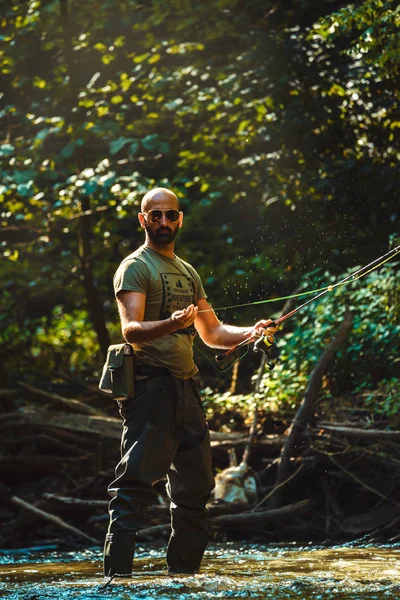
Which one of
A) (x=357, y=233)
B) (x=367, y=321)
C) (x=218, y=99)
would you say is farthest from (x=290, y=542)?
(x=218, y=99)

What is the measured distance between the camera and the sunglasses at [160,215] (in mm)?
4805

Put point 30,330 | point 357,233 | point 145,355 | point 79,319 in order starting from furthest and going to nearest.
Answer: point 79,319 < point 30,330 < point 357,233 < point 145,355

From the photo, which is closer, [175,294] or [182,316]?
[182,316]

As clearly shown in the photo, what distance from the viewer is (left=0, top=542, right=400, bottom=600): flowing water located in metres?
4.00

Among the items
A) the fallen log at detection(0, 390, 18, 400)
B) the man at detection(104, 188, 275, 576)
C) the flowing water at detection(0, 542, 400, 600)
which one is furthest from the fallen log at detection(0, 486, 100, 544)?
the man at detection(104, 188, 275, 576)

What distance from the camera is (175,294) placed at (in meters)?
4.79

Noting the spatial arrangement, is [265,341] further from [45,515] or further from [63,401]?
[63,401]

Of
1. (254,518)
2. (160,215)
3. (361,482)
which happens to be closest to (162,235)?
(160,215)

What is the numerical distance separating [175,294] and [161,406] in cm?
62

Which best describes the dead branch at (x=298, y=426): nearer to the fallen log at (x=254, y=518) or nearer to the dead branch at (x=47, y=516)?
the fallen log at (x=254, y=518)

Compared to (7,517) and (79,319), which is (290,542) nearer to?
(7,517)

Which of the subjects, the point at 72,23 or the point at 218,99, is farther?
the point at 72,23

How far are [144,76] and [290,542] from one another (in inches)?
253

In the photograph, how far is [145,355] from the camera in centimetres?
470
